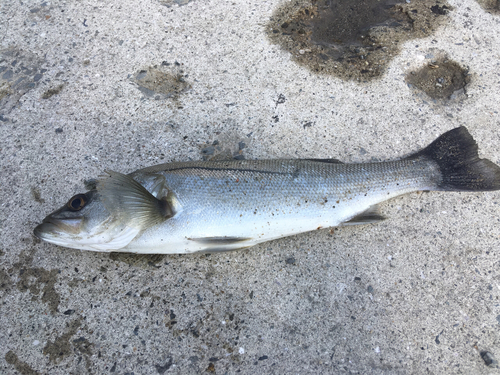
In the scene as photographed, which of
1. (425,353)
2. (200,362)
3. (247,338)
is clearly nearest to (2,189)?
(200,362)

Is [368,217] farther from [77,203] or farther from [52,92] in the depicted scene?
[52,92]

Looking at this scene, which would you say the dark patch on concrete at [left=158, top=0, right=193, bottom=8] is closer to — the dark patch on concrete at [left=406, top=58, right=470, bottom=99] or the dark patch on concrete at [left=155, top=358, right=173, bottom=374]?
the dark patch on concrete at [left=406, top=58, right=470, bottom=99]

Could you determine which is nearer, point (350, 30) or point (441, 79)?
point (441, 79)

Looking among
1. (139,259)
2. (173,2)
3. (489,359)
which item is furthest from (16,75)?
(489,359)

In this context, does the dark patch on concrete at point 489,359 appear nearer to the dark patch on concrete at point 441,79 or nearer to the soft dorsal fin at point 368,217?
the soft dorsal fin at point 368,217

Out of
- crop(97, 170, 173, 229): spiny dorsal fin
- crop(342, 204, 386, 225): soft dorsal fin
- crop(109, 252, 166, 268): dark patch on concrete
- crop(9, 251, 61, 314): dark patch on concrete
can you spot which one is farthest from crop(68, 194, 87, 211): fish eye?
crop(342, 204, 386, 225): soft dorsal fin

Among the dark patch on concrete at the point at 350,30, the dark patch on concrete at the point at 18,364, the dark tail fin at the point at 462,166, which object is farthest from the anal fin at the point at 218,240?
the dark patch on concrete at the point at 350,30

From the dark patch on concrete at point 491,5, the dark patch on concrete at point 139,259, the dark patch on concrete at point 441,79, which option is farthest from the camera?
the dark patch on concrete at point 491,5
